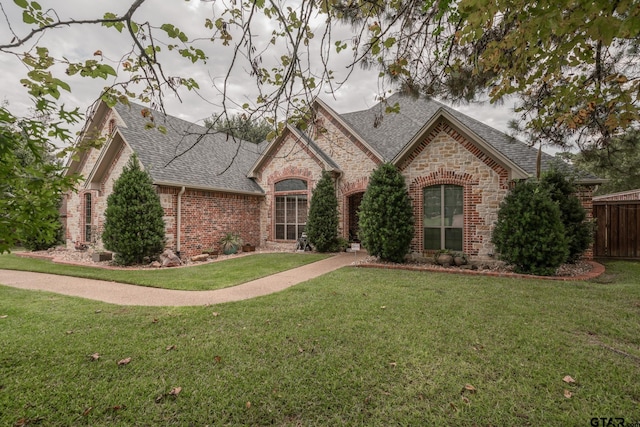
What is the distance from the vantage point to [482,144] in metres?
9.04

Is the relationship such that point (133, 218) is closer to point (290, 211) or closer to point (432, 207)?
point (290, 211)

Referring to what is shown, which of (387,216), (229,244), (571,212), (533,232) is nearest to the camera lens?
(533,232)

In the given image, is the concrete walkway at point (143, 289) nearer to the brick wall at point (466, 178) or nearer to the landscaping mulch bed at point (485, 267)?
the landscaping mulch bed at point (485, 267)

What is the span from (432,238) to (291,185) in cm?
693

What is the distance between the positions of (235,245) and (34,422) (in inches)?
417

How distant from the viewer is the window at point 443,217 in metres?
9.77

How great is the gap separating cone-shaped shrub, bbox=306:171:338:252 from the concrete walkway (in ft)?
11.1

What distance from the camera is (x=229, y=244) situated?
1277 cm

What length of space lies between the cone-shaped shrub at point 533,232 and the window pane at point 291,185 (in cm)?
831

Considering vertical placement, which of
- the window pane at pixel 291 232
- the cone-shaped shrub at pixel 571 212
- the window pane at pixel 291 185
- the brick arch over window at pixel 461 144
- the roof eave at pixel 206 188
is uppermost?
the brick arch over window at pixel 461 144

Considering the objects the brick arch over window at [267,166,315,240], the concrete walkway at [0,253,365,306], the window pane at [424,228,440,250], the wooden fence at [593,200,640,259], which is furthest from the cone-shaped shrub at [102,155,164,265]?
the wooden fence at [593,200,640,259]

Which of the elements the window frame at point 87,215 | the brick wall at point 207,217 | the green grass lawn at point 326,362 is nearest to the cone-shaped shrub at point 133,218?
the brick wall at point 207,217

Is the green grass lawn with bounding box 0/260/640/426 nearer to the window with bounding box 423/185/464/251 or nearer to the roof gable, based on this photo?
the window with bounding box 423/185/464/251

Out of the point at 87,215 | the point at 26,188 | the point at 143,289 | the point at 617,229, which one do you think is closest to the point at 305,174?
the point at 143,289
